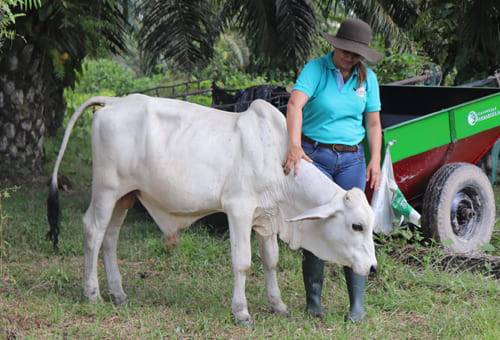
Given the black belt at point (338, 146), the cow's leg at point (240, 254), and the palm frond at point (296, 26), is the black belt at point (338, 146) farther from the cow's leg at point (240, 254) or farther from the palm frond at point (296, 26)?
the palm frond at point (296, 26)

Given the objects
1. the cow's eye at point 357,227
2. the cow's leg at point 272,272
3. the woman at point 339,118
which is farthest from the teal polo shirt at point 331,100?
the cow's leg at point 272,272

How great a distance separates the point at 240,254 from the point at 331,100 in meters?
1.09

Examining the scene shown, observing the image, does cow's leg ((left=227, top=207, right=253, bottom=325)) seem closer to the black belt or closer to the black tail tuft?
the black belt

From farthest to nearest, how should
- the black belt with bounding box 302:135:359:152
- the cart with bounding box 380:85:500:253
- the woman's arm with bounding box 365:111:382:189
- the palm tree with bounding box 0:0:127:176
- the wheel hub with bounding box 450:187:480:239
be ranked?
the palm tree with bounding box 0:0:127:176 < the wheel hub with bounding box 450:187:480:239 < the cart with bounding box 380:85:500:253 < the woman's arm with bounding box 365:111:382:189 < the black belt with bounding box 302:135:359:152

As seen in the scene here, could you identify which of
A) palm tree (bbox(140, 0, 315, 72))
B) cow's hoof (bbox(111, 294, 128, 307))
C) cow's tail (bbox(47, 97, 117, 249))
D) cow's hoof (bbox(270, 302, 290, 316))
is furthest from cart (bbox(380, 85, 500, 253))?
cow's hoof (bbox(111, 294, 128, 307))

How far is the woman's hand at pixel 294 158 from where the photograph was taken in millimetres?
5305

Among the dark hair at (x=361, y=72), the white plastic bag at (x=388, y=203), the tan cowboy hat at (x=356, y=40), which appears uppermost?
the tan cowboy hat at (x=356, y=40)

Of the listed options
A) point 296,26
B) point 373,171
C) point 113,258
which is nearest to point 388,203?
point 373,171

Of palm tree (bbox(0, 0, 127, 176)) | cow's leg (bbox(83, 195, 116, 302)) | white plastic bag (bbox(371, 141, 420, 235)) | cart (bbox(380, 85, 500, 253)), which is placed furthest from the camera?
palm tree (bbox(0, 0, 127, 176))

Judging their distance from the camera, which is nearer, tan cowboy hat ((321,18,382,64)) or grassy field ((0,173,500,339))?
tan cowboy hat ((321,18,382,64))

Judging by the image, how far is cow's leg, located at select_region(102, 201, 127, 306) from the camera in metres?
5.99

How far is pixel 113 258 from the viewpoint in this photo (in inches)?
238

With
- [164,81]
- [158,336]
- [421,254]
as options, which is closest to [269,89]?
[421,254]

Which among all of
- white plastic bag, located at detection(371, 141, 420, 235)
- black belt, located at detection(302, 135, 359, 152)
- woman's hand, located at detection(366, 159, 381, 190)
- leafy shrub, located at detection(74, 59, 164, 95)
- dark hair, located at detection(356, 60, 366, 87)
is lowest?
leafy shrub, located at detection(74, 59, 164, 95)
